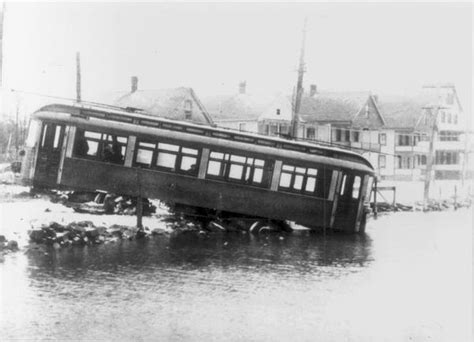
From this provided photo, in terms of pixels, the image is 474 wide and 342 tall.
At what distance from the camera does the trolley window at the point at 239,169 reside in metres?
18.6

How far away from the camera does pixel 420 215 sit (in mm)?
26984

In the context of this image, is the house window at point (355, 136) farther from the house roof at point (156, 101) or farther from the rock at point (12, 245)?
the rock at point (12, 245)

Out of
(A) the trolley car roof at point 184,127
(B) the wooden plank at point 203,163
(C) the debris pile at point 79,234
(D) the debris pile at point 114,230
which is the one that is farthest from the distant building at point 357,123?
(C) the debris pile at point 79,234

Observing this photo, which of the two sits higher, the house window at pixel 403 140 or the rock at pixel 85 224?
the house window at pixel 403 140

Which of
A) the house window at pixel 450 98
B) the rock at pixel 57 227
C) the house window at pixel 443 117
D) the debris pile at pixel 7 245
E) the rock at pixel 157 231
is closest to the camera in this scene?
the debris pile at pixel 7 245

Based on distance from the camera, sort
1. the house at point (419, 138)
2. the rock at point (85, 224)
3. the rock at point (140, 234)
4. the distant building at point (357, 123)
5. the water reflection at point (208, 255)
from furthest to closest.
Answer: the distant building at point (357, 123) → the house at point (419, 138) → the rock at point (140, 234) → the rock at point (85, 224) → the water reflection at point (208, 255)

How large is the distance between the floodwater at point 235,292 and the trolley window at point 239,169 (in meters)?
2.23

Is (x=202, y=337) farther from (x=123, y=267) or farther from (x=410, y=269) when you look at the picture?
(x=410, y=269)

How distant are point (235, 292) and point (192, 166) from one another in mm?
7720

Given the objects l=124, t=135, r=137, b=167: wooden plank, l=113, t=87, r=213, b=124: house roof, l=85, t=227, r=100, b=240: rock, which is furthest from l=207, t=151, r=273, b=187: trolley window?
l=113, t=87, r=213, b=124: house roof

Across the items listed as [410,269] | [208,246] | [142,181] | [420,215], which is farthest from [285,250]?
[420,215]

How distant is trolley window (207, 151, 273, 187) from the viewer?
18594 millimetres

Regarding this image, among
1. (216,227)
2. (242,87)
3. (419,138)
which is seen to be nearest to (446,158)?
(419,138)

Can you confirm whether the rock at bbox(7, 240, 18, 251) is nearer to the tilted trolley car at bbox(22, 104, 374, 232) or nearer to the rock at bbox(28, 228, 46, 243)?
the rock at bbox(28, 228, 46, 243)
